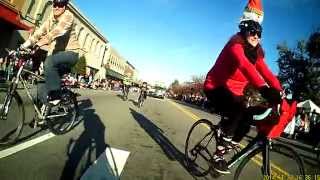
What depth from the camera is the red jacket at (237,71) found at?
A: 435 centimetres

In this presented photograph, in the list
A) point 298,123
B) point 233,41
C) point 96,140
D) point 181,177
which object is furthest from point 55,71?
point 298,123

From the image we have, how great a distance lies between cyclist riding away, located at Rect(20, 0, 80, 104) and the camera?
626 centimetres

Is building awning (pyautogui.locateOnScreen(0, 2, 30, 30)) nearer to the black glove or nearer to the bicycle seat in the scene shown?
the bicycle seat

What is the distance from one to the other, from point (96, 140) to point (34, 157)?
223cm

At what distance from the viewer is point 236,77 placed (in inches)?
196

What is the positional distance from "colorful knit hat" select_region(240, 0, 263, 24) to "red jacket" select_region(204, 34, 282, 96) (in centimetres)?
35

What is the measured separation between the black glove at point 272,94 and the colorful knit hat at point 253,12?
3.79 feet

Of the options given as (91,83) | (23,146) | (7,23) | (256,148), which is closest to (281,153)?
(256,148)

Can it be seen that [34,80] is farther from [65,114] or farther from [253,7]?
[253,7]

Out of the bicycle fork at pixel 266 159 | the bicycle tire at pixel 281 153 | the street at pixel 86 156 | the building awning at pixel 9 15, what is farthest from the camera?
the building awning at pixel 9 15

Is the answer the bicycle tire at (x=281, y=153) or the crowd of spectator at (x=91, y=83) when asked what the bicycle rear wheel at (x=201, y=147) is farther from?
the crowd of spectator at (x=91, y=83)

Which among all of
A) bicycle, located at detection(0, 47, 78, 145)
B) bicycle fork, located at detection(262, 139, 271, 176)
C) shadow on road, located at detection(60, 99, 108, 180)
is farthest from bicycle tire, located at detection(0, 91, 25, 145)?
bicycle fork, located at detection(262, 139, 271, 176)

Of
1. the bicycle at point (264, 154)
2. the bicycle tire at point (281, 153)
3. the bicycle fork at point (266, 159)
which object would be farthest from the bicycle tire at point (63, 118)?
the bicycle fork at point (266, 159)

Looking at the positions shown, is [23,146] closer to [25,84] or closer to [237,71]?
[25,84]
